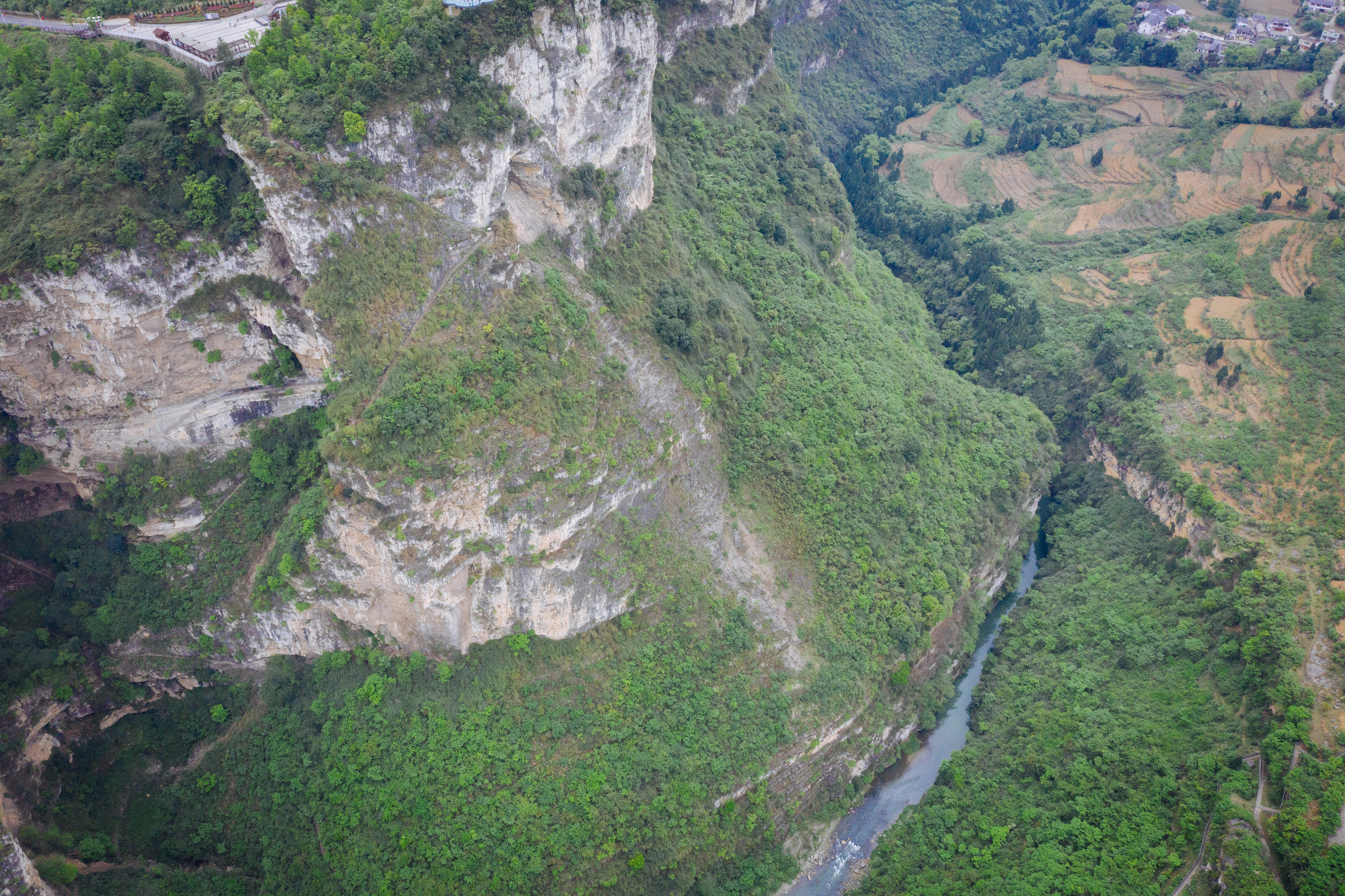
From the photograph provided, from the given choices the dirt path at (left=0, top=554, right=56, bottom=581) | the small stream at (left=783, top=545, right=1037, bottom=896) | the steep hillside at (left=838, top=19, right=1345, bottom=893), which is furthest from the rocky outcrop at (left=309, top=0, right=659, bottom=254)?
the steep hillside at (left=838, top=19, right=1345, bottom=893)

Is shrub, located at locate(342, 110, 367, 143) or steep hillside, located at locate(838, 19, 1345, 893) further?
steep hillside, located at locate(838, 19, 1345, 893)

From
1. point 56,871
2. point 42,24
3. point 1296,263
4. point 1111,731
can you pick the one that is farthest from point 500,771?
point 1296,263

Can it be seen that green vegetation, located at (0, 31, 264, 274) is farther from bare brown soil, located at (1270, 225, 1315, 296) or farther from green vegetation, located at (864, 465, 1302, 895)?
bare brown soil, located at (1270, 225, 1315, 296)

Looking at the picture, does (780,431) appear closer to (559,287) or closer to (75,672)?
(559,287)

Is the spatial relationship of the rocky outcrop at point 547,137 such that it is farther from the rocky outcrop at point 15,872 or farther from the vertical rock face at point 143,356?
the rocky outcrop at point 15,872

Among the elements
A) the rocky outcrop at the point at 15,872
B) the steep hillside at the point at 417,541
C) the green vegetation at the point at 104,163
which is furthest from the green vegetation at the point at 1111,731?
the green vegetation at the point at 104,163

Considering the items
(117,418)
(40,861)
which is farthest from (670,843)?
(117,418)
